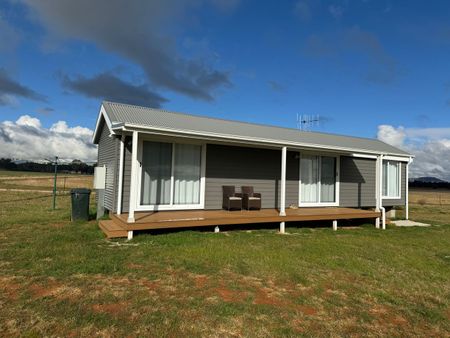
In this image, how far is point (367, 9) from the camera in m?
11.4

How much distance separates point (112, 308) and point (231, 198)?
18.7ft

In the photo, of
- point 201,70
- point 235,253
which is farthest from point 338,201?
point 201,70

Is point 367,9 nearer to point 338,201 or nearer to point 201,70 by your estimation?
point 338,201

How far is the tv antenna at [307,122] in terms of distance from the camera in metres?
16.0

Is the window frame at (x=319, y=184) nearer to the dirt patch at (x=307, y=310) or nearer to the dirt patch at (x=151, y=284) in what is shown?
the dirt patch at (x=307, y=310)

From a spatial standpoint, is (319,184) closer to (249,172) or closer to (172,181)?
(249,172)

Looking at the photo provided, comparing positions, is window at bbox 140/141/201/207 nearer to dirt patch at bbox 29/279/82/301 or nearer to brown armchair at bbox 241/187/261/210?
brown armchair at bbox 241/187/261/210

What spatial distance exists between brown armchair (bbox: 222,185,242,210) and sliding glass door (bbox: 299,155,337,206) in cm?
282

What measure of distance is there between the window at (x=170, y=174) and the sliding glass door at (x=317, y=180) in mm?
4087

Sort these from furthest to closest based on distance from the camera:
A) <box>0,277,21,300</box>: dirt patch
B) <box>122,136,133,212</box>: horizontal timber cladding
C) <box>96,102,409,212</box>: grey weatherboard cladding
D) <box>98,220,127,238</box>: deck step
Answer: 1. <box>96,102,409,212</box>: grey weatherboard cladding
2. <box>122,136,133,212</box>: horizontal timber cladding
3. <box>98,220,127,238</box>: deck step
4. <box>0,277,21,300</box>: dirt patch

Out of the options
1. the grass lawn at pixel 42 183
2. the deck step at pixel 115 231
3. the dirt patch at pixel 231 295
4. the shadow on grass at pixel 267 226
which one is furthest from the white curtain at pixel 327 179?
the grass lawn at pixel 42 183

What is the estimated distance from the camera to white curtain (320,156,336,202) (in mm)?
10984

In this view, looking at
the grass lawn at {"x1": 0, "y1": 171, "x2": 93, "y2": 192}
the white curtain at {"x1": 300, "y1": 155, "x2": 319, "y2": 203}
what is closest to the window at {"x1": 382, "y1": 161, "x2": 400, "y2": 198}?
the white curtain at {"x1": 300, "y1": 155, "x2": 319, "y2": 203}

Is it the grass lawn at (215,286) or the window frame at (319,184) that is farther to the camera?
the window frame at (319,184)
